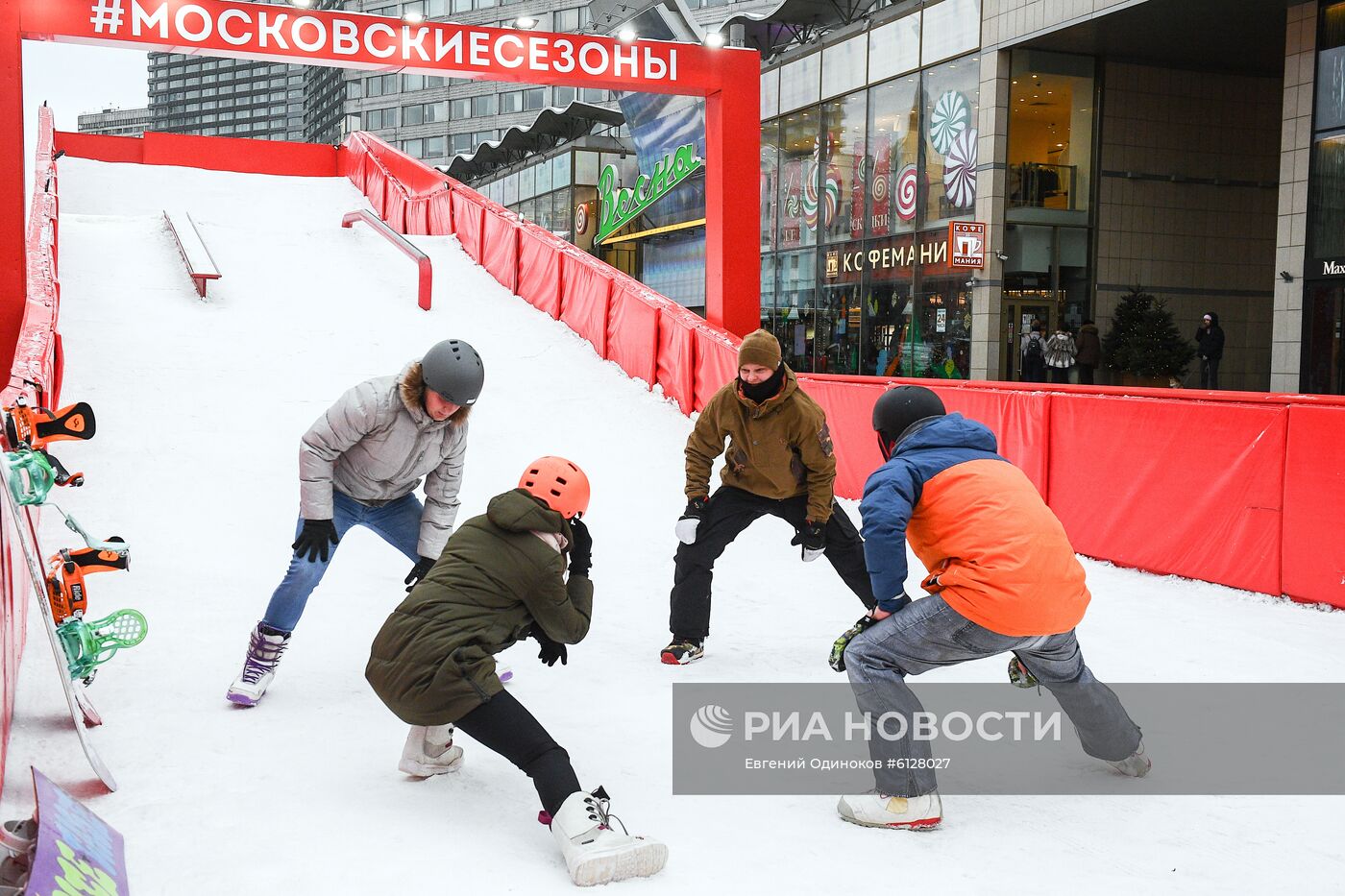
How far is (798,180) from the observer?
2539 cm

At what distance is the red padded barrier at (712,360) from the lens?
10.8m

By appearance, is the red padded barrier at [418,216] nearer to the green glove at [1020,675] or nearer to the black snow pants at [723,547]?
the black snow pants at [723,547]

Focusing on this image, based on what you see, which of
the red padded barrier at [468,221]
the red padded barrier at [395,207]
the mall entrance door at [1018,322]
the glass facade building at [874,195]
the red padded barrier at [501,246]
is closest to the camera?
the red padded barrier at [501,246]

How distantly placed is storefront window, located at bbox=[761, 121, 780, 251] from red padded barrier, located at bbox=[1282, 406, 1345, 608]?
68.9ft

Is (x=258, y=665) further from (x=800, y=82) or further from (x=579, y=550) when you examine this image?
(x=800, y=82)

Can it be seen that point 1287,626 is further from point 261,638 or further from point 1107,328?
point 1107,328

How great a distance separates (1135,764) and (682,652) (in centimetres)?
209

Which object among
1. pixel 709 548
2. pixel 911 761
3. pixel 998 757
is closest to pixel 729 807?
pixel 911 761

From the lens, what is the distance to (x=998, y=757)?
4031 millimetres

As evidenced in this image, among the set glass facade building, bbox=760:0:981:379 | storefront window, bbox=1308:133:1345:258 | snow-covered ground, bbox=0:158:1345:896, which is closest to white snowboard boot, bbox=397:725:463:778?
snow-covered ground, bbox=0:158:1345:896

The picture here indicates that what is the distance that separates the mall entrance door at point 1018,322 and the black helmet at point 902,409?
17.1 meters

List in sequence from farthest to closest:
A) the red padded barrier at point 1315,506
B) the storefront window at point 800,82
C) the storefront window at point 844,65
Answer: the storefront window at point 800,82, the storefront window at point 844,65, the red padded barrier at point 1315,506

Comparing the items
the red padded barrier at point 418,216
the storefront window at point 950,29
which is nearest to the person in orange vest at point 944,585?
the storefront window at point 950,29

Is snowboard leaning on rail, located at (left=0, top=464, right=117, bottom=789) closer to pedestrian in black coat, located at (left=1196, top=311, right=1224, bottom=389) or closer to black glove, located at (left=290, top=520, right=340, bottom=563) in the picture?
black glove, located at (left=290, top=520, right=340, bottom=563)
